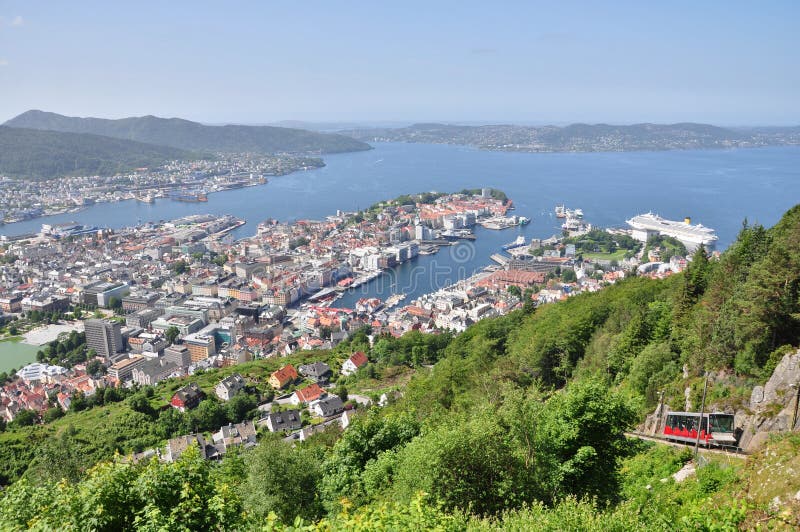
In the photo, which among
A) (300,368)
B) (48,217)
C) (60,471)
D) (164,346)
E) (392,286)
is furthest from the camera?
(48,217)

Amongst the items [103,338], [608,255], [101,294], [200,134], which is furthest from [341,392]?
[200,134]

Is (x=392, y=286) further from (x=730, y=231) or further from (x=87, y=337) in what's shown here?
(x=730, y=231)

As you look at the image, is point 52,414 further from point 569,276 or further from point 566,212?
point 566,212

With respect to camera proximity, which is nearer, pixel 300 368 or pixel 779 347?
pixel 779 347

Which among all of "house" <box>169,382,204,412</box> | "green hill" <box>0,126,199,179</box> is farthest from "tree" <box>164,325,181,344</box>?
"green hill" <box>0,126,199,179</box>

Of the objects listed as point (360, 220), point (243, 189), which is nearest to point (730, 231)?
point (360, 220)

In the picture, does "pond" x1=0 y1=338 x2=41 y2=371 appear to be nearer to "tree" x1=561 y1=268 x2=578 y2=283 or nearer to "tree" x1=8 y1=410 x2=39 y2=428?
"tree" x1=8 y1=410 x2=39 y2=428

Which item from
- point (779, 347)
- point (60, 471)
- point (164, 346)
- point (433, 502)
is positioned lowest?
point (164, 346)
